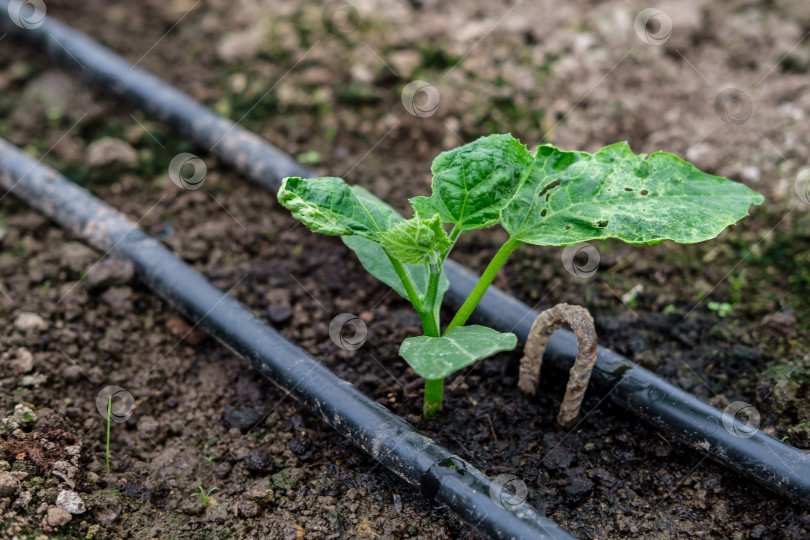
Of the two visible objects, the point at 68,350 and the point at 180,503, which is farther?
the point at 68,350

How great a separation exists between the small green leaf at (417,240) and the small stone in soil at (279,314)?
860mm

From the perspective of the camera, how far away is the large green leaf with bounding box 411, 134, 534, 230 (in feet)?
6.22

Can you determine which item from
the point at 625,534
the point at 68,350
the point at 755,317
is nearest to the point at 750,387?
the point at 755,317

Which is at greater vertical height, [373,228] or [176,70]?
[373,228]

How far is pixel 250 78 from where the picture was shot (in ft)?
12.4

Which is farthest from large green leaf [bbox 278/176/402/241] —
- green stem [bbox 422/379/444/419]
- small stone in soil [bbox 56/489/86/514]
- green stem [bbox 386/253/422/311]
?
small stone in soil [bbox 56/489/86/514]

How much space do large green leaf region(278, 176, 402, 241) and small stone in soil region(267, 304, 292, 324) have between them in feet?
2.69

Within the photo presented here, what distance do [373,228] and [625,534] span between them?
47.4 inches

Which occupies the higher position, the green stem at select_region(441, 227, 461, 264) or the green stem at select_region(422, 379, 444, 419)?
the green stem at select_region(441, 227, 461, 264)

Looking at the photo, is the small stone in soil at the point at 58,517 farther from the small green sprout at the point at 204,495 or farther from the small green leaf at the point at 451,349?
the small green leaf at the point at 451,349

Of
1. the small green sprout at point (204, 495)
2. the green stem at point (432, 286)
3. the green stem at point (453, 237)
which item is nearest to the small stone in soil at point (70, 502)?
the small green sprout at point (204, 495)

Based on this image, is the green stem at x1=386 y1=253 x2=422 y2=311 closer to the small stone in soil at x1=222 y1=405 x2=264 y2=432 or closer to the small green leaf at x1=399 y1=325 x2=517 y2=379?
the small green leaf at x1=399 y1=325 x2=517 y2=379

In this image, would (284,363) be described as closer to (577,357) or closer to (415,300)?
(415,300)

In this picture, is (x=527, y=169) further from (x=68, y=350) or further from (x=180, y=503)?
(x=68, y=350)
